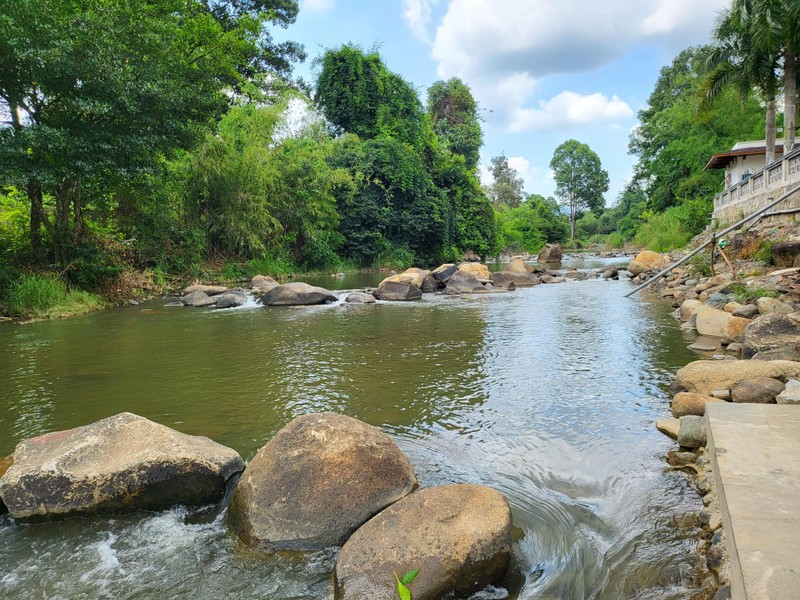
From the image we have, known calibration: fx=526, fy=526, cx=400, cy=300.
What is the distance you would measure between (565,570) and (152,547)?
2.62 meters

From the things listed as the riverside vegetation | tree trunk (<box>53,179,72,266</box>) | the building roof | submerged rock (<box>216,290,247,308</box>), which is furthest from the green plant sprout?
the building roof

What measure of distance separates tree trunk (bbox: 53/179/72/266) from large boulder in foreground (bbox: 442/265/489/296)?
12.2 metres

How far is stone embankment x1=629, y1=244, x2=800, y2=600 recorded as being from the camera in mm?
3693

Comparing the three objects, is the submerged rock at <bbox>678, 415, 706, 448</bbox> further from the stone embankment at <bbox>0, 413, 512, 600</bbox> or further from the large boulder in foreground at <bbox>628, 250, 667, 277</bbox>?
the large boulder in foreground at <bbox>628, 250, 667, 277</bbox>

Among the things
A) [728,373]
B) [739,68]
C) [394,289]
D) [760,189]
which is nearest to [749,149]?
[739,68]

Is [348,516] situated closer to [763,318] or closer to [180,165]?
[763,318]

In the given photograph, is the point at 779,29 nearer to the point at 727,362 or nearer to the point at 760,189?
the point at 760,189

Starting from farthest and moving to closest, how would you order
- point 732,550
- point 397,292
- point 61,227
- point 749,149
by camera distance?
point 749,149 < point 397,292 < point 61,227 < point 732,550

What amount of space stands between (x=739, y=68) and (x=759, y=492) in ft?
88.7

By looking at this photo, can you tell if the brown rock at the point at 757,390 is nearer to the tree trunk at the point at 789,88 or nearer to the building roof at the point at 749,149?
the tree trunk at the point at 789,88

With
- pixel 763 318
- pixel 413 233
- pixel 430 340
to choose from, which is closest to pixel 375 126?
pixel 413 233

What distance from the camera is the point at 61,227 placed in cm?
1521

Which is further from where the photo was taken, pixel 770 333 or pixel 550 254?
pixel 550 254

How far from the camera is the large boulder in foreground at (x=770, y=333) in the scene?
7.10 meters
